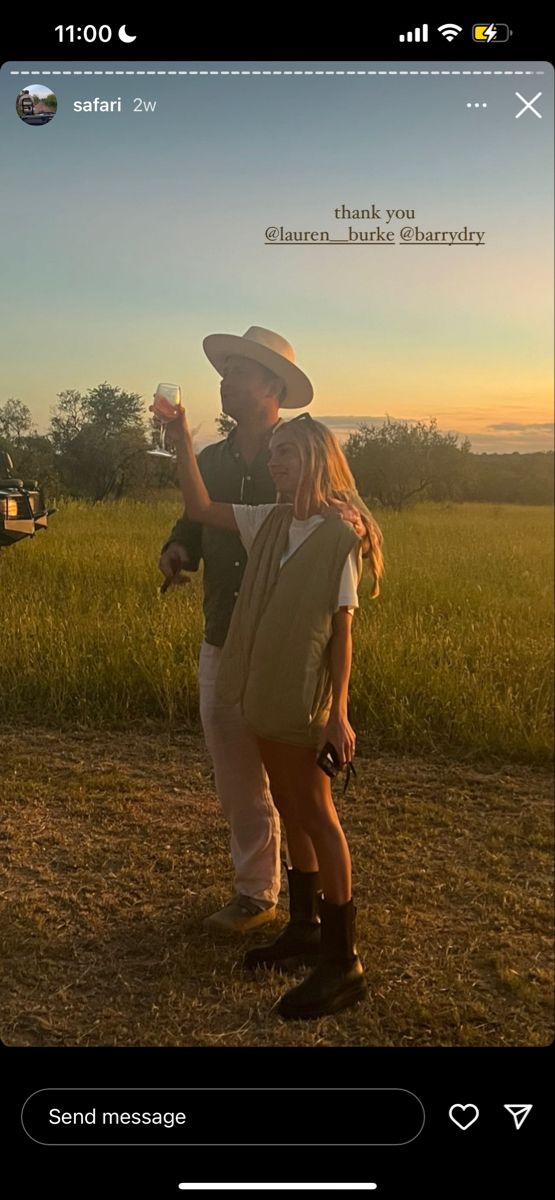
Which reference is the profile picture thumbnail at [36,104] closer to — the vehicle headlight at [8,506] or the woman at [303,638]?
the woman at [303,638]

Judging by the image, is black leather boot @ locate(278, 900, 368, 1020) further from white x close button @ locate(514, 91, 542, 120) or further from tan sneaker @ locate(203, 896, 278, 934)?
white x close button @ locate(514, 91, 542, 120)

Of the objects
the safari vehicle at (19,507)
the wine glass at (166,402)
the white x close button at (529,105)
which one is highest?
the white x close button at (529,105)

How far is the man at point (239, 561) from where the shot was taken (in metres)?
2.68

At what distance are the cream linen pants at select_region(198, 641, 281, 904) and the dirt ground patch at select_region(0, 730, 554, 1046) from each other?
0.59ft

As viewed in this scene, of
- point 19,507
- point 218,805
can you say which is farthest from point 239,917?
point 19,507

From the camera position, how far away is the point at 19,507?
9.84ft

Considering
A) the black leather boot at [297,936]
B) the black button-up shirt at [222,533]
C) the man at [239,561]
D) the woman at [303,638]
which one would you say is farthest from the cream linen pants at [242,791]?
the woman at [303,638]

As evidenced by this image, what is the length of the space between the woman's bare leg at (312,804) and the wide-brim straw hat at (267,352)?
971 millimetres
